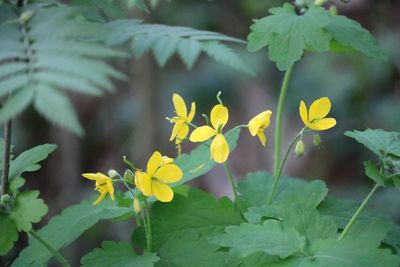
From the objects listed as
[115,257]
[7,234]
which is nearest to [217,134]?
[115,257]

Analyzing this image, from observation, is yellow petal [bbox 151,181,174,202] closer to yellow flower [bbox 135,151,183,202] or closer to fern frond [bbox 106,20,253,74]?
yellow flower [bbox 135,151,183,202]

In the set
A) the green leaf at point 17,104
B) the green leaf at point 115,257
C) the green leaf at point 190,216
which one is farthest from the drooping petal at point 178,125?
the green leaf at point 17,104

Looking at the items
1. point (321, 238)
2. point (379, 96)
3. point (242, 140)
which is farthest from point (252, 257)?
point (242, 140)

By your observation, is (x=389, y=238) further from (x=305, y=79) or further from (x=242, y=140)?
(x=242, y=140)

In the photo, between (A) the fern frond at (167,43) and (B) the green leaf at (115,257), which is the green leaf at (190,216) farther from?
(A) the fern frond at (167,43)

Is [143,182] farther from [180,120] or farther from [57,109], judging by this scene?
[57,109]

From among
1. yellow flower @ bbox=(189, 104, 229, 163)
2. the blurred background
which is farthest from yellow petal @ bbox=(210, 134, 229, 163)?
the blurred background
